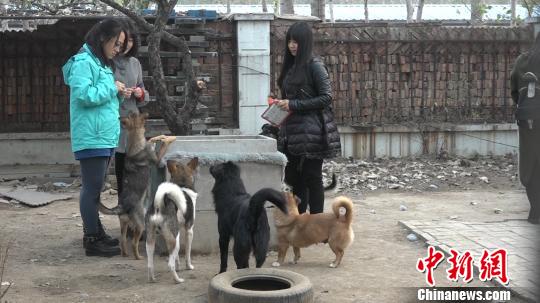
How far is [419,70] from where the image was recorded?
11938mm

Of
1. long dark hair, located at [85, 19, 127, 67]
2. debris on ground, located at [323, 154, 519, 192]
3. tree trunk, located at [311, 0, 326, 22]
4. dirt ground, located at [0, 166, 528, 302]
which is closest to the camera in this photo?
dirt ground, located at [0, 166, 528, 302]

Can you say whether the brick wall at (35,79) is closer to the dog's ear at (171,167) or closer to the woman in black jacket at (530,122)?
the dog's ear at (171,167)

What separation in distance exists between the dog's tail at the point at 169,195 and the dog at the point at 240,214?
278 mm

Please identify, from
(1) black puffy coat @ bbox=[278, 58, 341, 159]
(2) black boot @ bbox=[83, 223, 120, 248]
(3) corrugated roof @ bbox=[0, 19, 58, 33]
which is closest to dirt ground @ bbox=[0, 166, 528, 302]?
(2) black boot @ bbox=[83, 223, 120, 248]

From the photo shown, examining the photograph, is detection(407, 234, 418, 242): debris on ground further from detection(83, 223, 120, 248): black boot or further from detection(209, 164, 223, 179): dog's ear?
detection(83, 223, 120, 248): black boot

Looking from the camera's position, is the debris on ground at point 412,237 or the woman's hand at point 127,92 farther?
the debris on ground at point 412,237

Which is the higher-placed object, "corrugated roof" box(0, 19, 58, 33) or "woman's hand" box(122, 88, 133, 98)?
"corrugated roof" box(0, 19, 58, 33)

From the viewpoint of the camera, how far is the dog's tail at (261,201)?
4.54 meters

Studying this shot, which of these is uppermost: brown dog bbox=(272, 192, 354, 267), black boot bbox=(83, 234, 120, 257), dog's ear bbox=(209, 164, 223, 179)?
dog's ear bbox=(209, 164, 223, 179)

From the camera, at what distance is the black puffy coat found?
5836mm

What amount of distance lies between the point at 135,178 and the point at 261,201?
167 cm

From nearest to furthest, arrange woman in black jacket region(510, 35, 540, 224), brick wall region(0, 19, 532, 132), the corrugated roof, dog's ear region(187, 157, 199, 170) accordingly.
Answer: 1. dog's ear region(187, 157, 199, 170)
2. woman in black jacket region(510, 35, 540, 224)
3. the corrugated roof
4. brick wall region(0, 19, 532, 132)

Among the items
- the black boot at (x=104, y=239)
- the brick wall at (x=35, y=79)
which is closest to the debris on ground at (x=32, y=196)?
the brick wall at (x=35, y=79)

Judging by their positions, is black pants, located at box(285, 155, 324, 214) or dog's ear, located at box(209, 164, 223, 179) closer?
dog's ear, located at box(209, 164, 223, 179)
